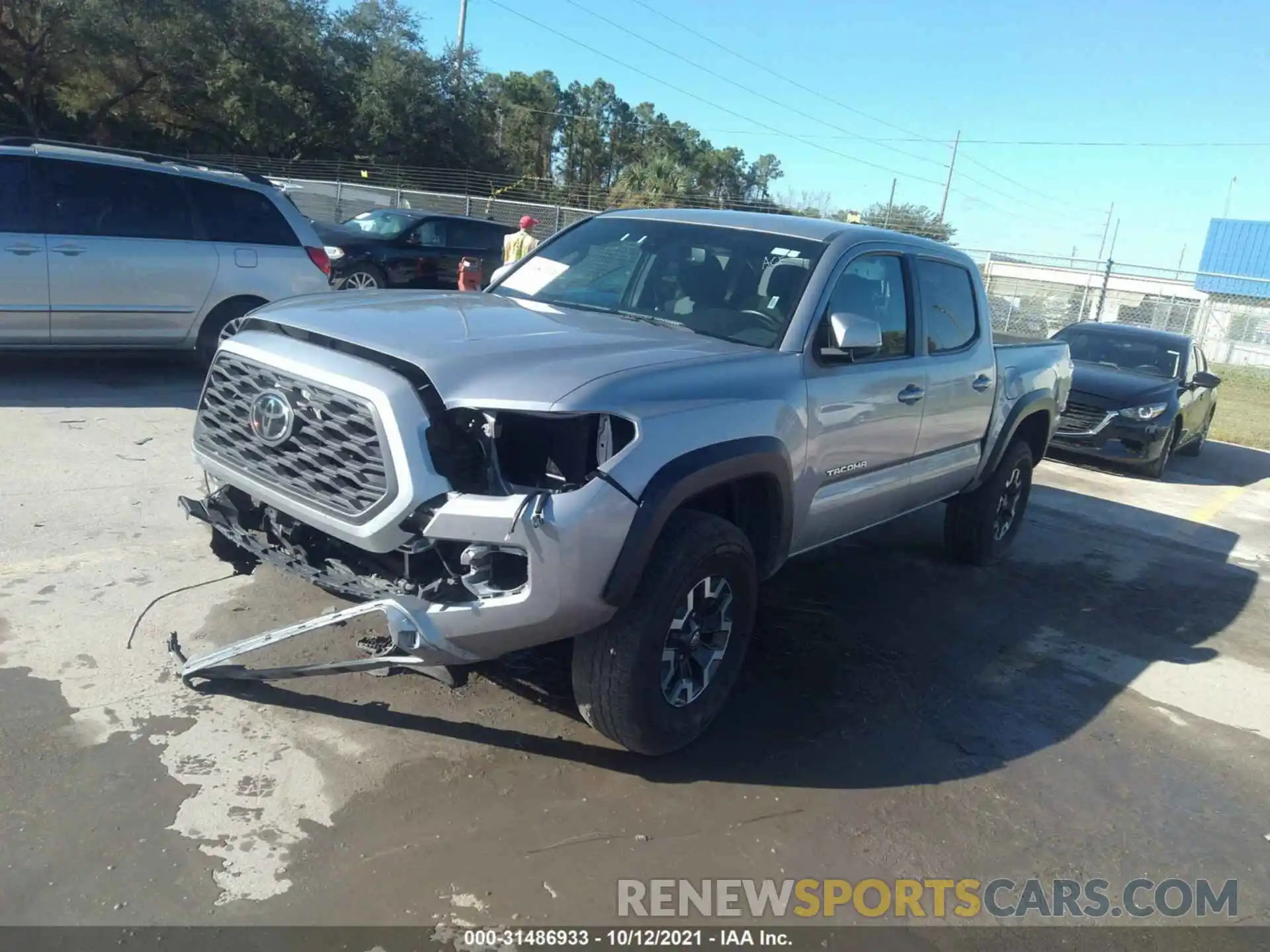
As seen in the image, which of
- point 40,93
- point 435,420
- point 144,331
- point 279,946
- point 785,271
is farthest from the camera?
point 40,93

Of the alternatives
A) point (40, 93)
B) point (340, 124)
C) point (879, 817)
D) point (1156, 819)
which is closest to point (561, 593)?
point (879, 817)

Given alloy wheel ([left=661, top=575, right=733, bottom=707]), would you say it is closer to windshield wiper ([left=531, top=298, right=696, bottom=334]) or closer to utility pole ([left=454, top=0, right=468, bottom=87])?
windshield wiper ([left=531, top=298, right=696, bottom=334])

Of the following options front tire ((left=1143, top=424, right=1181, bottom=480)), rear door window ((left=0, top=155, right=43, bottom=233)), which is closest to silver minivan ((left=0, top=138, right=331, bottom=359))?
rear door window ((left=0, top=155, right=43, bottom=233))

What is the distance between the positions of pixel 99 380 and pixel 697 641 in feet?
23.1

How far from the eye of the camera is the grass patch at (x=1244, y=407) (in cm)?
1466

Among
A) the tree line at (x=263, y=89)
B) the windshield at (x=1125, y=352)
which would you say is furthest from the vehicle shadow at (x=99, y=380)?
the tree line at (x=263, y=89)

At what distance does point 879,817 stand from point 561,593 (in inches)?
57.2

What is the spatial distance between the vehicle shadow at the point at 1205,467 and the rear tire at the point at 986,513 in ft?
15.0

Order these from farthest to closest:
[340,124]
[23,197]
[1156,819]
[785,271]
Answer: [340,124] < [23,197] < [785,271] < [1156,819]

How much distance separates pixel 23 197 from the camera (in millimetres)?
7426

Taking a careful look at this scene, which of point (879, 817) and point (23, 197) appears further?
point (23, 197)

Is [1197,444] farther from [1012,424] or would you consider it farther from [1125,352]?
[1012,424]

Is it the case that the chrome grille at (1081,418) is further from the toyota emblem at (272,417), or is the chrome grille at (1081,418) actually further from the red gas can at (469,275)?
the toyota emblem at (272,417)

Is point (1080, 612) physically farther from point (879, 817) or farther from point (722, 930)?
point (722, 930)
